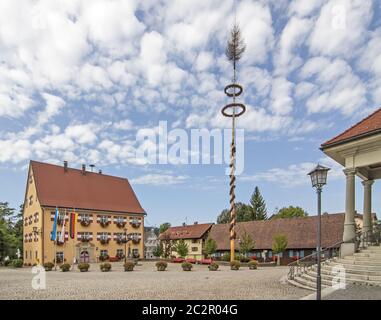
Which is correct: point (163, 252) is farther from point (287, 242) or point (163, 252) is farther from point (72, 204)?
point (287, 242)

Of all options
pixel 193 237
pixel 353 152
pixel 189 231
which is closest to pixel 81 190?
pixel 193 237

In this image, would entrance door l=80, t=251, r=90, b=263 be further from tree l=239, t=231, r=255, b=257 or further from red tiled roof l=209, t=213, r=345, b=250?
tree l=239, t=231, r=255, b=257

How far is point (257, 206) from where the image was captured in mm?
89312

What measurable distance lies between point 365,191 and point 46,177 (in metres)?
47.1

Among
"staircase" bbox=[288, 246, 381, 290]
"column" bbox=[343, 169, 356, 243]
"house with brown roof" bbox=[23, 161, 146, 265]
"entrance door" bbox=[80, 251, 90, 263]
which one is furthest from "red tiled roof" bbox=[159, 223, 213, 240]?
"staircase" bbox=[288, 246, 381, 290]

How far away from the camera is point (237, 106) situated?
3259cm

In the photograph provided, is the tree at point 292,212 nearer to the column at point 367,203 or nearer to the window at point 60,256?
the window at point 60,256

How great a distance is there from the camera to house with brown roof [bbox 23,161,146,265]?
50375 mm

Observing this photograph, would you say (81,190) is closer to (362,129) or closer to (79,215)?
(79,215)

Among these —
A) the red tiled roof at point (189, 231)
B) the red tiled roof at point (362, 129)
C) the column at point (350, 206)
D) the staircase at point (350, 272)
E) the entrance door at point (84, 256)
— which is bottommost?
the entrance door at point (84, 256)

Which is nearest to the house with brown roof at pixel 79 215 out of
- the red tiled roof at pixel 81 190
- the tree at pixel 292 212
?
the red tiled roof at pixel 81 190

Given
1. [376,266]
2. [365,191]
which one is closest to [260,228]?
[365,191]

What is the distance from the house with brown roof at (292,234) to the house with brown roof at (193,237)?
7553mm

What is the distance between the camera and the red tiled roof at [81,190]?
5340 cm
